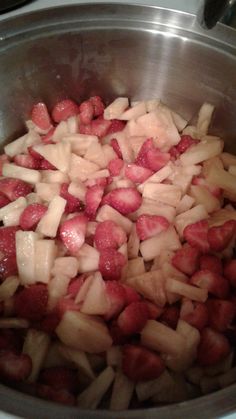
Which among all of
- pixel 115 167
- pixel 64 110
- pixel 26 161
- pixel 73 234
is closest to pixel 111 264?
pixel 73 234

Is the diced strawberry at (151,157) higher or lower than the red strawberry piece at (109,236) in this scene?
higher

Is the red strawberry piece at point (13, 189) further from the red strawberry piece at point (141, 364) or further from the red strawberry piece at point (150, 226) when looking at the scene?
the red strawberry piece at point (141, 364)

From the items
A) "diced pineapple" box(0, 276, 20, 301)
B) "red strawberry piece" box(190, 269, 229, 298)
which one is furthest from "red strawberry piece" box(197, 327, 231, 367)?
"diced pineapple" box(0, 276, 20, 301)

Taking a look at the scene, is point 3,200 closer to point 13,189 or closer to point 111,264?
point 13,189

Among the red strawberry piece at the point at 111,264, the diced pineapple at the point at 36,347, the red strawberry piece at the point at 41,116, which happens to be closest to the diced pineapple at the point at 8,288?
the diced pineapple at the point at 36,347

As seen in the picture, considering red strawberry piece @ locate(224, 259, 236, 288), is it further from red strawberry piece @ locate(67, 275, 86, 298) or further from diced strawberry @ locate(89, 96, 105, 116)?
diced strawberry @ locate(89, 96, 105, 116)

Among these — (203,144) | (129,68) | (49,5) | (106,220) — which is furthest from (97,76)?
(106,220)
